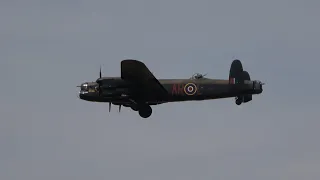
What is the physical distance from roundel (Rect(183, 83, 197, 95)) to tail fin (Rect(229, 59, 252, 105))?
2.19 m

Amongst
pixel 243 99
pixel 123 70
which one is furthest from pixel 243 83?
pixel 123 70

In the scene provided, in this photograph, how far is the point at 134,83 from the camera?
93938 mm

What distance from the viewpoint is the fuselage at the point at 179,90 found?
307 feet

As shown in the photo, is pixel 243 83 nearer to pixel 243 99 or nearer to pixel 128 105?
pixel 243 99

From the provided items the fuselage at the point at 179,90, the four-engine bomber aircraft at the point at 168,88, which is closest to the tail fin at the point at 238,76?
the four-engine bomber aircraft at the point at 168,88

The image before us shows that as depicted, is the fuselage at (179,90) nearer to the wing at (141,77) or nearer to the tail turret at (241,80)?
the tail turret at (241,80)

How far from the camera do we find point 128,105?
95.7 m

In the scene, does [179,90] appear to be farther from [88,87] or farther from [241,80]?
[88,87]

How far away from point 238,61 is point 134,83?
6.38m

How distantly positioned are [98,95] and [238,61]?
28.4 ft

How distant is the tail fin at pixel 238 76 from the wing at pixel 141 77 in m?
4.10

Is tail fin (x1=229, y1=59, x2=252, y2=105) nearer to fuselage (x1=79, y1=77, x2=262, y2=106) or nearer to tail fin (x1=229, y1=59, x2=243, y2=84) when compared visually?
tail fin (x1=229, y1=59, x2=243, y2=84)

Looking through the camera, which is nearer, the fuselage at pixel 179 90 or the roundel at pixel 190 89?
the fuselage at pixel 179 90

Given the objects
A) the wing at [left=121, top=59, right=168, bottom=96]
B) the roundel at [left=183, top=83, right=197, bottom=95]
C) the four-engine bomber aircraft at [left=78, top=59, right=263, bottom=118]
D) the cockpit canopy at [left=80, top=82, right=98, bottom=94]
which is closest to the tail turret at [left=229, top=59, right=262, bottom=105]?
the four-engine bomber aircraft at [left=78, top=59, right=263, bottom=118]
